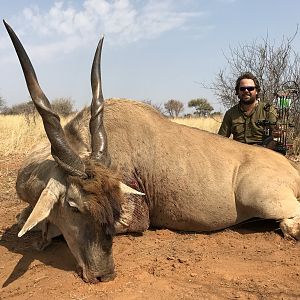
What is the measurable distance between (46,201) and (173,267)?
1389mm

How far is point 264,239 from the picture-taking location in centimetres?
511

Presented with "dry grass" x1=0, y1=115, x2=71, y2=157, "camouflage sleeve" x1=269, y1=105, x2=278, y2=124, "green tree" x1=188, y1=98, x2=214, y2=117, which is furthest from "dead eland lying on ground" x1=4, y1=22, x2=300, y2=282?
"green tree" x1=188, y1=98, x2=214, y2=117

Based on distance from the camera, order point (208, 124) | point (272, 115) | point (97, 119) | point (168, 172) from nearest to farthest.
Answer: point (97, 119)
point (168, 172)
point (272, 115)
point (208, 124)

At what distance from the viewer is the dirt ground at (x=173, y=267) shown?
3791 millimetres

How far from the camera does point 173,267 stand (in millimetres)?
4324

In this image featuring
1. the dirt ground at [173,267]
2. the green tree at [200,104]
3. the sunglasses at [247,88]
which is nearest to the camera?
the dirt ground at [173,267]

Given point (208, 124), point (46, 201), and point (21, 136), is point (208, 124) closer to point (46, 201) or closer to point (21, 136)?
point (21, 136)

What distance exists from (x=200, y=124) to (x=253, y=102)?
13606 mm

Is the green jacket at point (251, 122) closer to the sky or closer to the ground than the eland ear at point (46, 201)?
closer to the sky

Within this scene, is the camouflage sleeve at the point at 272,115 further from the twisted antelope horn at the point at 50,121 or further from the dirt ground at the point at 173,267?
the twisted antelope horn at the point at 50,121

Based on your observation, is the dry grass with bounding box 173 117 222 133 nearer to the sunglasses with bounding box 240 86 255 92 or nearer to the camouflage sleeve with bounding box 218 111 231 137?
the camouflage sleeve with bounding box 218 111 231 137

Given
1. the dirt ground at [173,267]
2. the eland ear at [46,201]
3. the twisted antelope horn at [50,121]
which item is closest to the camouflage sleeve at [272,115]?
the dirt ground at [173,267]

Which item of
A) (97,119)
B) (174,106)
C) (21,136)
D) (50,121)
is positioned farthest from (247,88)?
(174,106)

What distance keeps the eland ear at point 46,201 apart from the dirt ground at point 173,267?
0.62 metres
